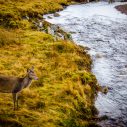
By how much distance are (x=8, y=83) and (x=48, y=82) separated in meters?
3.78

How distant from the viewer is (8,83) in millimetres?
9578

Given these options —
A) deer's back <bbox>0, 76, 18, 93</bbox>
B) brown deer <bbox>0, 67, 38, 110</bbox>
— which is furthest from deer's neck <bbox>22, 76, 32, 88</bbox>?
deer's back <bbox>0, 76, 18, 93</bbox>

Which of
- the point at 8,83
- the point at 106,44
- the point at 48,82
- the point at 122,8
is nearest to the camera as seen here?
the point at 8,83

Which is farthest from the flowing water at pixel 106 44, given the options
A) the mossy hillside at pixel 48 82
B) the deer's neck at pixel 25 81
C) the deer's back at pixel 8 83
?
the deer's back at pixel 8 83

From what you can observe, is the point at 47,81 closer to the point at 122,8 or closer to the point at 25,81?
the point at 25,81

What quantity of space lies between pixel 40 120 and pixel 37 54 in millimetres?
6863

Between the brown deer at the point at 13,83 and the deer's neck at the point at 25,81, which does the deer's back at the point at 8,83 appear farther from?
the deer's neck at the point at 25,81

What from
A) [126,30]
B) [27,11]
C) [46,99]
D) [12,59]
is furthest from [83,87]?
[27,11]

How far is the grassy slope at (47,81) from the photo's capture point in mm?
10406

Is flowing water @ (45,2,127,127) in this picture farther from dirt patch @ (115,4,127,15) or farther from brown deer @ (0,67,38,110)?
brown deer @ (0,67,38,110)

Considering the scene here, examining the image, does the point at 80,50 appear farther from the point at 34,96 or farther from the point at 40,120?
the point at 40,120

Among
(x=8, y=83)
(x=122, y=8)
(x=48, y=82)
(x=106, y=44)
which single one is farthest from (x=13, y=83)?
(x=122, y=8)

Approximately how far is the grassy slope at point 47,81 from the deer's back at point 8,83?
890 mm

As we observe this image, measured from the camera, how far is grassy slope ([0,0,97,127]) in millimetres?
10406
